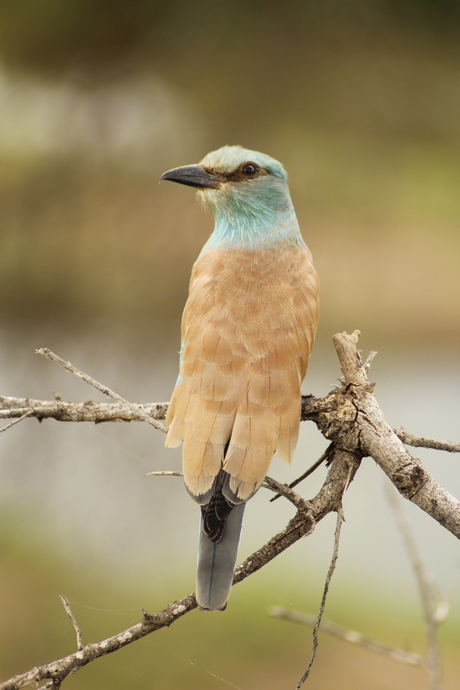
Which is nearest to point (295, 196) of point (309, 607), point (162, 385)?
point (162, 385)

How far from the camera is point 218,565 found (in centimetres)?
93

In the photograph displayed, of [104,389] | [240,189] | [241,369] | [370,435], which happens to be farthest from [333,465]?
[240,189]

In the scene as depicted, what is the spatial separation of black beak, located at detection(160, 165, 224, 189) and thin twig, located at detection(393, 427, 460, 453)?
0.63 metres

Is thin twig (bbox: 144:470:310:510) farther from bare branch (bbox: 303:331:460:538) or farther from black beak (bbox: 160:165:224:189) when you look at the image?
black beak (bbox: 160:165:224:189)

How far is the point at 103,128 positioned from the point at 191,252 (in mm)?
832

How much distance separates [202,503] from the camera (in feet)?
3.12

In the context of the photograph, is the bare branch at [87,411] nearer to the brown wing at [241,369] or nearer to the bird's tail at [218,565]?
the brown wing at [241,369]

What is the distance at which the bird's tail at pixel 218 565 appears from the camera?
0.91 m

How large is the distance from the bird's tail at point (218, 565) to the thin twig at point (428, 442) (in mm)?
319

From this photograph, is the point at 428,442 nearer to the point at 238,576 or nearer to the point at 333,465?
the point at 333,465

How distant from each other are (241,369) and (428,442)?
1.11ft

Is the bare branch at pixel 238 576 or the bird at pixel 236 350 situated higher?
the bird at pixel 236 350

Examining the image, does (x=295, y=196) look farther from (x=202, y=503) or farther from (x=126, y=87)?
(x=202, y=503)

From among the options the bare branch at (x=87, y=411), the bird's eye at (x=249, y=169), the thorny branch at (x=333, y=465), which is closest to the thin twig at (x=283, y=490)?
the thorny branch at (x=333, y=465)
